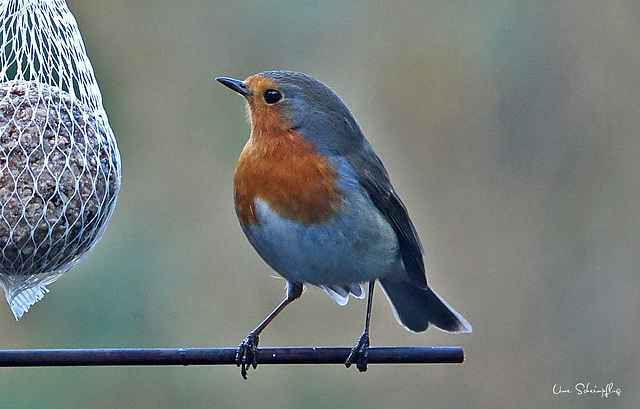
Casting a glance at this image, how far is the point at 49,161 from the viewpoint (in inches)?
128

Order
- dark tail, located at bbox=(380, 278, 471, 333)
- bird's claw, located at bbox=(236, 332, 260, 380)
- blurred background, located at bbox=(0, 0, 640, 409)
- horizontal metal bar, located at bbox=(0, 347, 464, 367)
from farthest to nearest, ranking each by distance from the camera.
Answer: blurred background, located at bbox=(0, 0, 640, 409)
dark tail, located at bbox=(380, 278, 471, 333)
bird's claw, located at bbox=(236, 332, 260, 380)
horizontal metal bar, located at bbox=(0, 347, 464, 367)

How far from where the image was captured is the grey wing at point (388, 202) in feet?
12.5

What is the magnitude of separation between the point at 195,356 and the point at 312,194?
85cm

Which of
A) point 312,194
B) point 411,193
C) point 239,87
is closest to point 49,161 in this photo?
point 239,87

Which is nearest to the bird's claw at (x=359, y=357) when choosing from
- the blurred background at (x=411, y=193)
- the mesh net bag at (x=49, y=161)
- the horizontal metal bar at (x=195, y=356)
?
the horizontal metal bar at (x=195, y=356)

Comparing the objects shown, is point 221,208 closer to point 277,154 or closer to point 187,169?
point 187,169

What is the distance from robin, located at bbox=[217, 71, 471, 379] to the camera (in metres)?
3.58

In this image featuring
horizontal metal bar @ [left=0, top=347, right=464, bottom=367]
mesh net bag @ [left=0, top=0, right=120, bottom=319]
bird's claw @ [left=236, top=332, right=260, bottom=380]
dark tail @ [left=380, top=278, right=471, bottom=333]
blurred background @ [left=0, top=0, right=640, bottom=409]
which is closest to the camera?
horizontal metal bar @ [left=0, top=347, right=464, bottom=367]

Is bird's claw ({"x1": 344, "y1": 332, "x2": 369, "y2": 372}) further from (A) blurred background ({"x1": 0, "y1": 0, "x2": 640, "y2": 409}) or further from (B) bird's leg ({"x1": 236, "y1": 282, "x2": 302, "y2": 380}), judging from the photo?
(A) blurred background ({"x1": 0, "y1": 0, "x2": 640, "y2": 409})

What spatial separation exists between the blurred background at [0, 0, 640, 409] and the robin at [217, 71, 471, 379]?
1.87 meters

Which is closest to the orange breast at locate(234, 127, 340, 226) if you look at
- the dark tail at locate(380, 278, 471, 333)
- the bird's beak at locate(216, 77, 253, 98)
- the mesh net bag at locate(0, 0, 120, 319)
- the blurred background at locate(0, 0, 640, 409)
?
the bird's beak at locate(216, 77, 253, 98)

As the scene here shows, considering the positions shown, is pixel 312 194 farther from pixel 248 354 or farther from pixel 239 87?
pixel 248 354

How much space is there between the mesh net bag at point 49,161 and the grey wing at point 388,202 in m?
0.95

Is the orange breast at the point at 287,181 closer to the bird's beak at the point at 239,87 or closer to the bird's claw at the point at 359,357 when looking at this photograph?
the bird's beak at the point at 239,87
